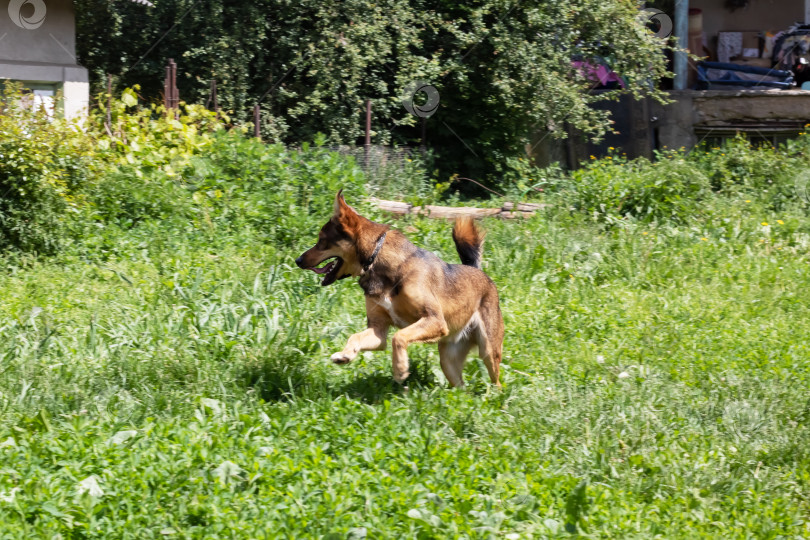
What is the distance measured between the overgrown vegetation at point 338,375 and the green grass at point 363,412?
0.02 metres

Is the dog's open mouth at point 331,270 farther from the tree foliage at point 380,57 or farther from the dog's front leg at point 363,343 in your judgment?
the tree foliage at point 380,57

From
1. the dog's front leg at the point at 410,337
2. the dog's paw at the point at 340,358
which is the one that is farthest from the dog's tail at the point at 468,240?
the dog's paw at the point at 340,358

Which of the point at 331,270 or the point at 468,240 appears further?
the point at 468,240

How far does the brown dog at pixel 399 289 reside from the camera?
5945 mm

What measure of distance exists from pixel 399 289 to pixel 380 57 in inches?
384

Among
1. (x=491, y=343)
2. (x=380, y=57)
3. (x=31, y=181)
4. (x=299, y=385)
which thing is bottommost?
(x=299, y=385)

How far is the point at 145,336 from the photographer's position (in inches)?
253

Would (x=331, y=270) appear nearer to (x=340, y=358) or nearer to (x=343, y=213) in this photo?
(x=343, y=213)

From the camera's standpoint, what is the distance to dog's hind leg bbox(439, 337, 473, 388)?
6.46 metres

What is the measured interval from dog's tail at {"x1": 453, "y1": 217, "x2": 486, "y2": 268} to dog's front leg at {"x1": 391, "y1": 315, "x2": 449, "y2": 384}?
1166 mm

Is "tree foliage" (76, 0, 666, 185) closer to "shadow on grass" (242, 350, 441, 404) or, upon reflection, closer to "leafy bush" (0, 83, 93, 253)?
"leafy bush" (0, 83, 93, 253)

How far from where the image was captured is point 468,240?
7.06m

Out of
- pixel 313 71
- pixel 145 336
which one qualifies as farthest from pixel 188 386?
pixel 313 71

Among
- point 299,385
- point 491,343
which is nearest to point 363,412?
point 299,385
